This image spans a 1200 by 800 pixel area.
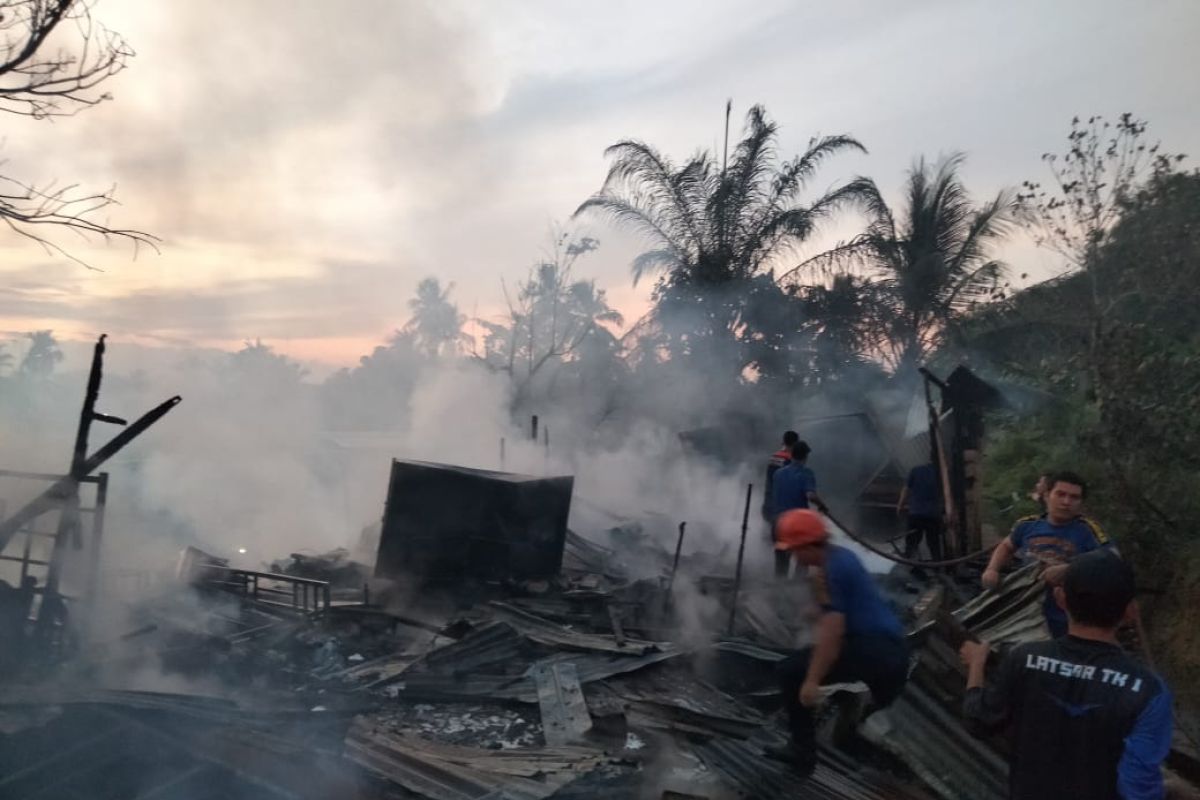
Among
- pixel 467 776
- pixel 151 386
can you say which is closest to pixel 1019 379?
pixel 467 776

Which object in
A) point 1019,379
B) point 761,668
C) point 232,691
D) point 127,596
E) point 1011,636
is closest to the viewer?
point 1011,636

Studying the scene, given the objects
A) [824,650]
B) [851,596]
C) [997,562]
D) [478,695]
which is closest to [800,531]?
[851,596]

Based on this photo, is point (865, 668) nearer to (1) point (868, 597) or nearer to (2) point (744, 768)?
(1) point (868, 597)

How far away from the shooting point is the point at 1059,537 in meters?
4.62

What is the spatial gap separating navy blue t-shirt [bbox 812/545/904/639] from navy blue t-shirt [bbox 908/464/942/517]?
19.5 ft

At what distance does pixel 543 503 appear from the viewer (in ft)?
33.0

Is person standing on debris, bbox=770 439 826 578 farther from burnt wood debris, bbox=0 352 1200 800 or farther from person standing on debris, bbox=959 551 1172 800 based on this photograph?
person standing on debris, bbox=959 551 1172 800

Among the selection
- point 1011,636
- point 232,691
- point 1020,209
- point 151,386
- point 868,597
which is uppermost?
point 1020,209

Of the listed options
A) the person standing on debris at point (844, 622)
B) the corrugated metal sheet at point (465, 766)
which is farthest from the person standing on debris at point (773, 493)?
the person standing on debris at point (844, 622)

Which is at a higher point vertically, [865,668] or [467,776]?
[865,668]

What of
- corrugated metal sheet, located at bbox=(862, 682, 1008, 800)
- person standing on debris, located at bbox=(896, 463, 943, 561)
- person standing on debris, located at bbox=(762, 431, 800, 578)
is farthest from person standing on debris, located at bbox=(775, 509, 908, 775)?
person standing on debris, located at bbox=(896, 463, 943, 561)

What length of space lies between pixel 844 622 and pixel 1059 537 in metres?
1.62

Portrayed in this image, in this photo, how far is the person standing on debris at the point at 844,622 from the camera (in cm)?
403

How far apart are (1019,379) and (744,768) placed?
45.7ft
